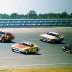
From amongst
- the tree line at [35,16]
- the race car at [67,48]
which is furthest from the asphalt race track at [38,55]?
the tree line at [35,16]

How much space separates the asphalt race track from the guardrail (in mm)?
145

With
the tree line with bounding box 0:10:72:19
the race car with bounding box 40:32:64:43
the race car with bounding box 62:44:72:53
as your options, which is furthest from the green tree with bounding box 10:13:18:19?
the race car with bounding box 62:44:72:53

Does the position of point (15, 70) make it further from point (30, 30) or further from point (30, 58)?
point (30, 30)

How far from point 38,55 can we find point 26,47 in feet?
1.31

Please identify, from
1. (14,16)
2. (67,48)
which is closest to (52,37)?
(67,48)

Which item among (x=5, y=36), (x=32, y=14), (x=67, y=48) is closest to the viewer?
(x=5, y=36)

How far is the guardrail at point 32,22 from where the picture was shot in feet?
28.9

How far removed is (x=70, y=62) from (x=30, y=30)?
4.72 ft

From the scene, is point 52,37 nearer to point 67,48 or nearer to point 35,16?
point 67,48

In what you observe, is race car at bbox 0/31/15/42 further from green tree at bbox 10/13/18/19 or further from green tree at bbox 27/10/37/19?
green tree at bbox 27/10/37/19

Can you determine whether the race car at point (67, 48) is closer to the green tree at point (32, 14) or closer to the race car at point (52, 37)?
the race car at point (52, 37)

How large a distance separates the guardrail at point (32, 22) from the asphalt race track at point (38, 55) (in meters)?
0.15

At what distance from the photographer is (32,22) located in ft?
29.6

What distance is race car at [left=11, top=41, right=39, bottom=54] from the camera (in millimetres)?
8797
